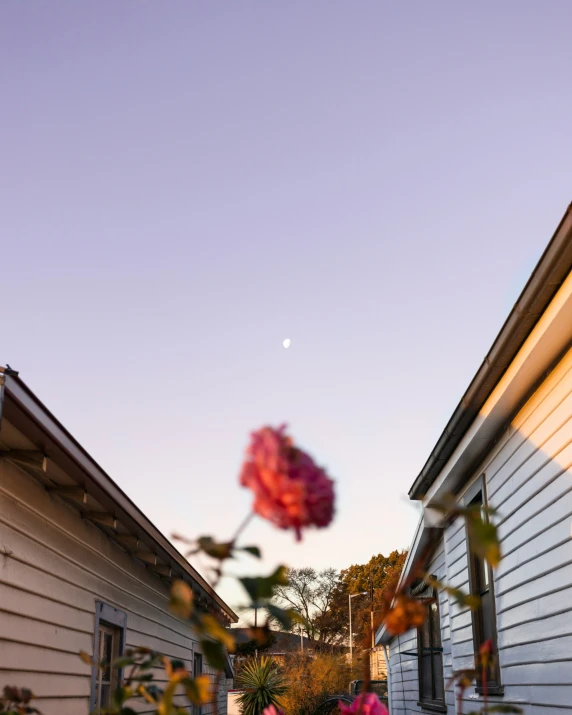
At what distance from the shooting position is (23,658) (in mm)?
4609

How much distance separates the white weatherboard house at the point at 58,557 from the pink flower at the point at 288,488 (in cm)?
201

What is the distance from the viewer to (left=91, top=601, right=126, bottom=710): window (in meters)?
6.21

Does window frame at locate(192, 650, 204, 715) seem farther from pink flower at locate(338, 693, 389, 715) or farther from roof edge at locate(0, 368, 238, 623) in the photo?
pink flower at locate(338, 693, 389, 715)

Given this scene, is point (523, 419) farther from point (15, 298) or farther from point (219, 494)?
point (15, 298)

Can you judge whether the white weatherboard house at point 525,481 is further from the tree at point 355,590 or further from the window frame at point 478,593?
the tree at point 355,590

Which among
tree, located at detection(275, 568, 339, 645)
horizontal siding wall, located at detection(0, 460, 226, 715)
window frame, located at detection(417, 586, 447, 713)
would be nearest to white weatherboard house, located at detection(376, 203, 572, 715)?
window frame, located at detection(417, 586, 447, 713)

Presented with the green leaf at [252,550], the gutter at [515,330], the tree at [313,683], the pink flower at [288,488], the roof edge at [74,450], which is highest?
the gutter at [515,330]

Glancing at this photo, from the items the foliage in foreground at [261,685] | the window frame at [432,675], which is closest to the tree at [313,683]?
the foliage in foreground at [261,685]

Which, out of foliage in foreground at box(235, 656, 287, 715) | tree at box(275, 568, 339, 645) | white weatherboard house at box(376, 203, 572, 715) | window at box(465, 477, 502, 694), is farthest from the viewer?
tree at box(275, 568, 339, 645)

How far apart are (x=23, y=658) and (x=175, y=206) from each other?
6.51 meters

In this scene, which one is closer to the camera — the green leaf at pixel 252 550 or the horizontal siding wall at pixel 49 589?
the green leaf at pixel 252 550

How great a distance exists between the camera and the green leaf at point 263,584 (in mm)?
1218

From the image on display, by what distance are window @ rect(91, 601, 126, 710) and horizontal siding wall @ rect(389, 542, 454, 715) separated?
3.29 m

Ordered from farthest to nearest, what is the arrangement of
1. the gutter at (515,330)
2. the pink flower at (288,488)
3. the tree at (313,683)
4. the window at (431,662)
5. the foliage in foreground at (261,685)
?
the tree at (313,683), the foliage in foreground at (261,685), the window at (431,662), the gutter at (515,330), the pink flower at (288,488)
